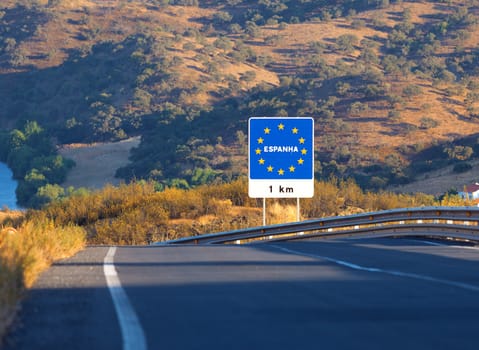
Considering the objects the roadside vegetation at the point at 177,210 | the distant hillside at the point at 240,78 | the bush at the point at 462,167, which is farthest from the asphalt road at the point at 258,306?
the distant hillside at the point at 240,78

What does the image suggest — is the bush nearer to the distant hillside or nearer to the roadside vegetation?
the distant hillside

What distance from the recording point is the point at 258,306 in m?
8.81

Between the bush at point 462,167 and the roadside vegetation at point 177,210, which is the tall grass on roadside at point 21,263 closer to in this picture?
the roadside vegetation at point 177,210

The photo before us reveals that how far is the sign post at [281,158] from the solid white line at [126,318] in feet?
58.5

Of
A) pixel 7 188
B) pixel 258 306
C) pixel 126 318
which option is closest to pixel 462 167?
pixel 7 188

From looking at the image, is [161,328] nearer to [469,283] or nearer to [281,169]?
[469,283]

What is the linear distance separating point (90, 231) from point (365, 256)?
17.9 meters

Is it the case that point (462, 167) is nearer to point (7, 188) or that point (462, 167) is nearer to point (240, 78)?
point (7, 188)

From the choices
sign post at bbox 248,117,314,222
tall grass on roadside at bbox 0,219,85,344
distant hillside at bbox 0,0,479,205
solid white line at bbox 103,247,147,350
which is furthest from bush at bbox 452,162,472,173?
solid white line at bbox 103,247,147,350

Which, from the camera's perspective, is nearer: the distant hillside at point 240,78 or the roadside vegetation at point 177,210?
the roadside vegetation at point 177,210

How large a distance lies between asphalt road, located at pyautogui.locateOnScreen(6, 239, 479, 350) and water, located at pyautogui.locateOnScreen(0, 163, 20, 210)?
44.4 meters

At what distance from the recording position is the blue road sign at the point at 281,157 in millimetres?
29609

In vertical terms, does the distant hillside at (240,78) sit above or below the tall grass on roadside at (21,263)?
below

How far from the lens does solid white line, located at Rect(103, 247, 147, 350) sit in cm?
665
